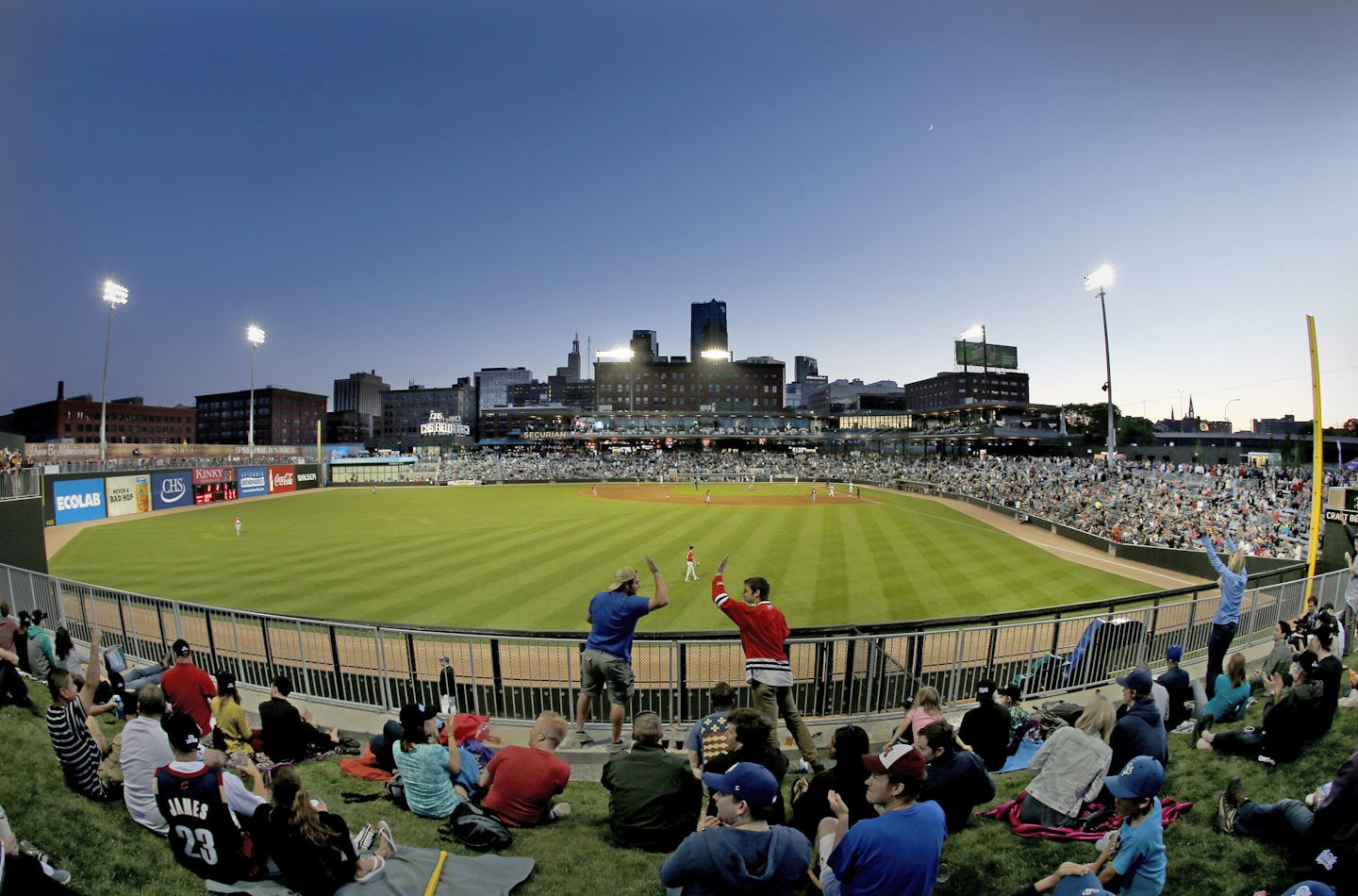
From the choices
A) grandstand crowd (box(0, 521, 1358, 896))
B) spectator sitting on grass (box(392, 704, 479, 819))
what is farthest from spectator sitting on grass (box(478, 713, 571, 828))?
spectator sitting on grass (box(392, 704, 479, 819))

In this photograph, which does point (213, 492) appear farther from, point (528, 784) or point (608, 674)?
point (528, 784)

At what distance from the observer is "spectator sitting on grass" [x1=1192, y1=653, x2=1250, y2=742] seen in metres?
7.23

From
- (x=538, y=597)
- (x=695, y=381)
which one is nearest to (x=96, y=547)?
(x=538, y=597)

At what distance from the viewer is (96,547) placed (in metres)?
27.1

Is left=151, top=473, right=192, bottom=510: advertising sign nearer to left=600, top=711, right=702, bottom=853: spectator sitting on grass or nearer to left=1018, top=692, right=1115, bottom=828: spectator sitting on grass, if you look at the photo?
left=600, top=711, right=702, bottom=853: spectator sitting on grass

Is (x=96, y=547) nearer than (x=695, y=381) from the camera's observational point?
Yes

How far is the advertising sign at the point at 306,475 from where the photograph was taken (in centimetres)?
6316

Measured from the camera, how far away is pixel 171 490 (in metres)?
44.7

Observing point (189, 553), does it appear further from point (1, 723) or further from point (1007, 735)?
point (1007, 735)

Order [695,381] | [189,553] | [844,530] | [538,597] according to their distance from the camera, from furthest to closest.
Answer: [695,381]
[844,530]
[189,553]
[538,597]

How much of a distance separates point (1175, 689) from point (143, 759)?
1099 cm

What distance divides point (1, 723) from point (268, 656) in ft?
10.1

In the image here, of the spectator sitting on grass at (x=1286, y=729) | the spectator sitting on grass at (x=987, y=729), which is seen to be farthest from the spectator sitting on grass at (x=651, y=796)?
the spectator sitting on grass at (x=1286, y=729)

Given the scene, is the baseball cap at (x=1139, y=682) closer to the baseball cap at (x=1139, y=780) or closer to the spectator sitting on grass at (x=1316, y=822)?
the spectator sitting on grass at (x=1316, y=822)
